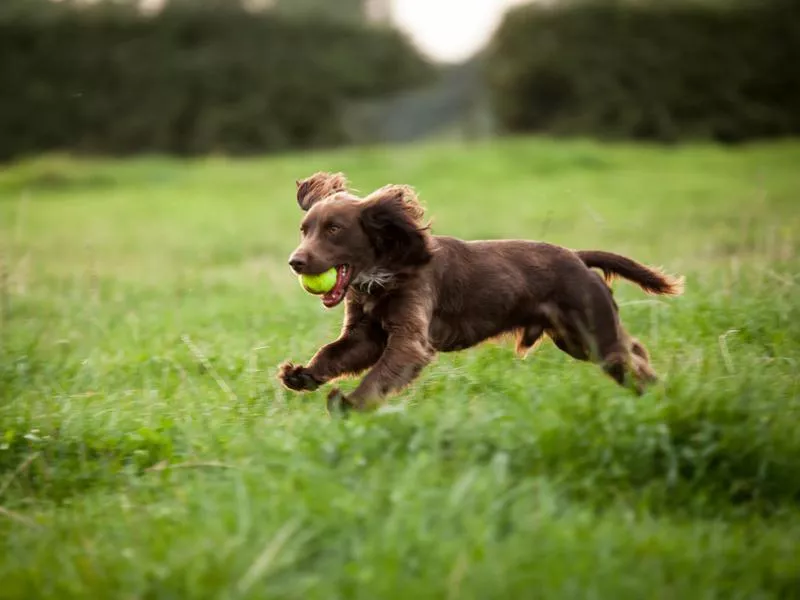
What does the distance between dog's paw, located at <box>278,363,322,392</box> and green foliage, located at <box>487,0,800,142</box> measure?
67.7ft

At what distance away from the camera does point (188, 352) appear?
587 centimetres

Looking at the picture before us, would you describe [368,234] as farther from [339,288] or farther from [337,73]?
[337,73]

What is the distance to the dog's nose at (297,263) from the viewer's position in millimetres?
4207

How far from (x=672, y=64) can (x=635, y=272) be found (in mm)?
20114

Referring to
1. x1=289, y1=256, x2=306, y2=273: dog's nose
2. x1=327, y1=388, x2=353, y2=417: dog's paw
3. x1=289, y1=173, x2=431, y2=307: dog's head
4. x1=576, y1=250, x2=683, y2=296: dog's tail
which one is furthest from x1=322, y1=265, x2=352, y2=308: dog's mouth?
x1=576, y1=250, x2=683, y2=296: dog's tail

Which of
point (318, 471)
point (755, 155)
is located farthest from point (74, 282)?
point (755, 155)

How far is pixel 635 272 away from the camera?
502 cm

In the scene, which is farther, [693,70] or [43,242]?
[693,70]

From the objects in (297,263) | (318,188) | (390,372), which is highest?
(318,188)

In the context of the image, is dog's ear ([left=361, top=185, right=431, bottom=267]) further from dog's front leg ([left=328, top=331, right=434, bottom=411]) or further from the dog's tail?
the dog's tail

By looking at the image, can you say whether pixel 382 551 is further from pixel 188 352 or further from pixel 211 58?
pixel 211 58

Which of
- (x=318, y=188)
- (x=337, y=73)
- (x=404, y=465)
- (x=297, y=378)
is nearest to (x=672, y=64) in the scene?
(x=337, y=73)

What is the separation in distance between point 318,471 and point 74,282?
7066 millimetres

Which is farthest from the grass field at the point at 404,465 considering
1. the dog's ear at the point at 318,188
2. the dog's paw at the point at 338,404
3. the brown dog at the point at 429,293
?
the dog's ear at the point at 318,188
